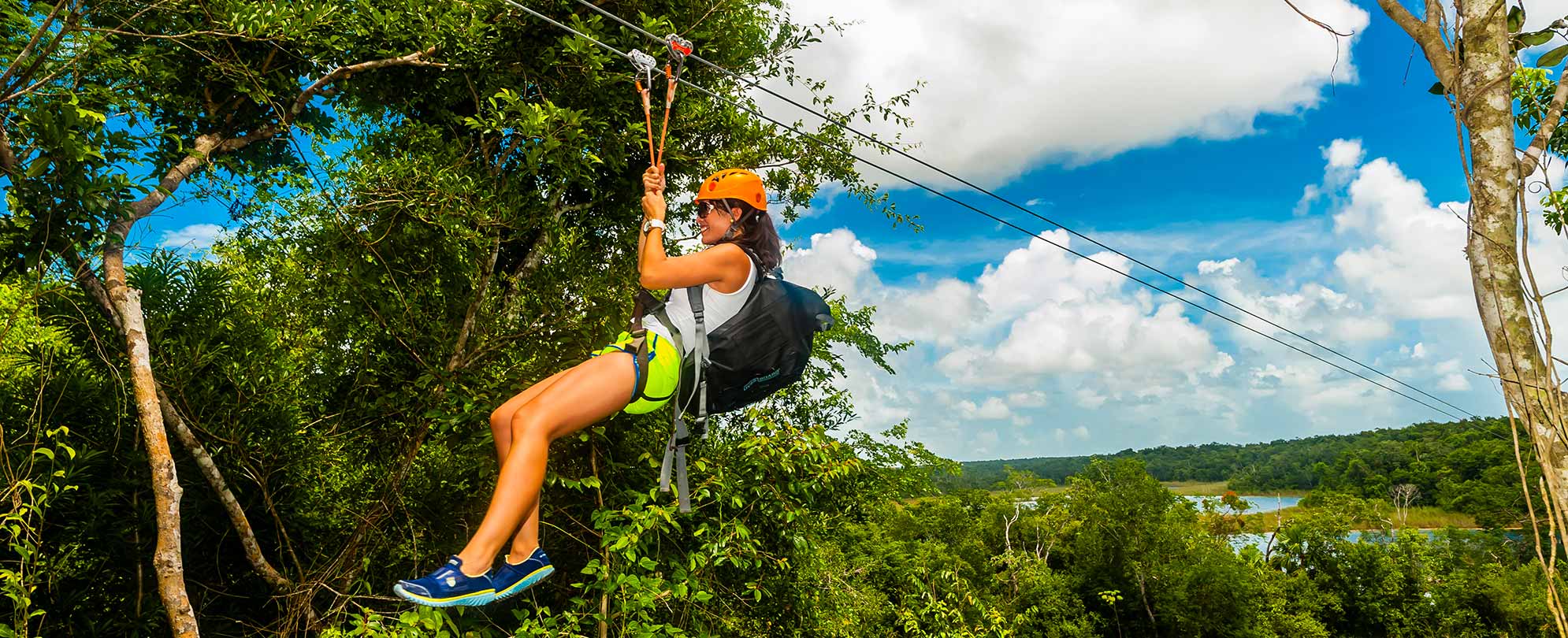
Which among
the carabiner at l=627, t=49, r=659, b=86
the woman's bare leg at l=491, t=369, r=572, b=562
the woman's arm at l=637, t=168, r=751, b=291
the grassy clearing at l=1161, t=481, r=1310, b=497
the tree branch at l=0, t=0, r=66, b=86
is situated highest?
the grassy clearing at l=1161, t=481, r=1310, b=497

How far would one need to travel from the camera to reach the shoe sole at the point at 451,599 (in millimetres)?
2443

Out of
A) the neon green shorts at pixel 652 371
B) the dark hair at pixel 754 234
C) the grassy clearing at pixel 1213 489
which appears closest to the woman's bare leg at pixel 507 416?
the neon green shorts at pixel 652 371

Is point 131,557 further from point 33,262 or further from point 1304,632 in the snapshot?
point 1304,632

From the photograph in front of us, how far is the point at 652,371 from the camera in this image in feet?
9.98

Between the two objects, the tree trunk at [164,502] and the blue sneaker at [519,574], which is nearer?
the blue sneaker at [519,574]

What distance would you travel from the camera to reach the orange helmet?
3.25 metres

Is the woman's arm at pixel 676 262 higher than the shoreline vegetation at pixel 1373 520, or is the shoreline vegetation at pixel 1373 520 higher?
the shoreline vegetation at pixel 1373 520

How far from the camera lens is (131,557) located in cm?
560

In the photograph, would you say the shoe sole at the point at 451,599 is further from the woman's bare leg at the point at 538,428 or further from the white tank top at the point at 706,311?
the white tank top at the point at 706,311

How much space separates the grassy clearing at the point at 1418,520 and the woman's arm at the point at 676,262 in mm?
42901

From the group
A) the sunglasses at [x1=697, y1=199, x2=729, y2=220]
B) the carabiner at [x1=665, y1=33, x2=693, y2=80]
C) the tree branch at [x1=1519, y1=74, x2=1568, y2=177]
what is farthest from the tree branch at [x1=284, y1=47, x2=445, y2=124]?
the tree branch at [x1=1519, y1=74, x2=1568, y2=177]

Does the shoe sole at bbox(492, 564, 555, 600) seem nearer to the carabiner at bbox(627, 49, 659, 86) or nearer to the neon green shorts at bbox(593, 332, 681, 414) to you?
the neon green shorts at bbox(593, 332, 681, 414)

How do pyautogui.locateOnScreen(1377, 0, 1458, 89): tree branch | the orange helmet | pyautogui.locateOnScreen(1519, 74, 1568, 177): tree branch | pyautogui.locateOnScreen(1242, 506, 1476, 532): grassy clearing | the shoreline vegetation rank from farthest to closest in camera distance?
pyautogui.locateOnScreen(1242, 506, 1476, 532): grassy clearing
the shoreline vegetation
the orange helmet
pyautogui.locateOnScreen(1377, 0, 1458, 89): tree branch
pyautogui.locateOnScreen(1519, 74, 1568, 177): tree branch

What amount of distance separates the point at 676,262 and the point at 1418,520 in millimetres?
72004
